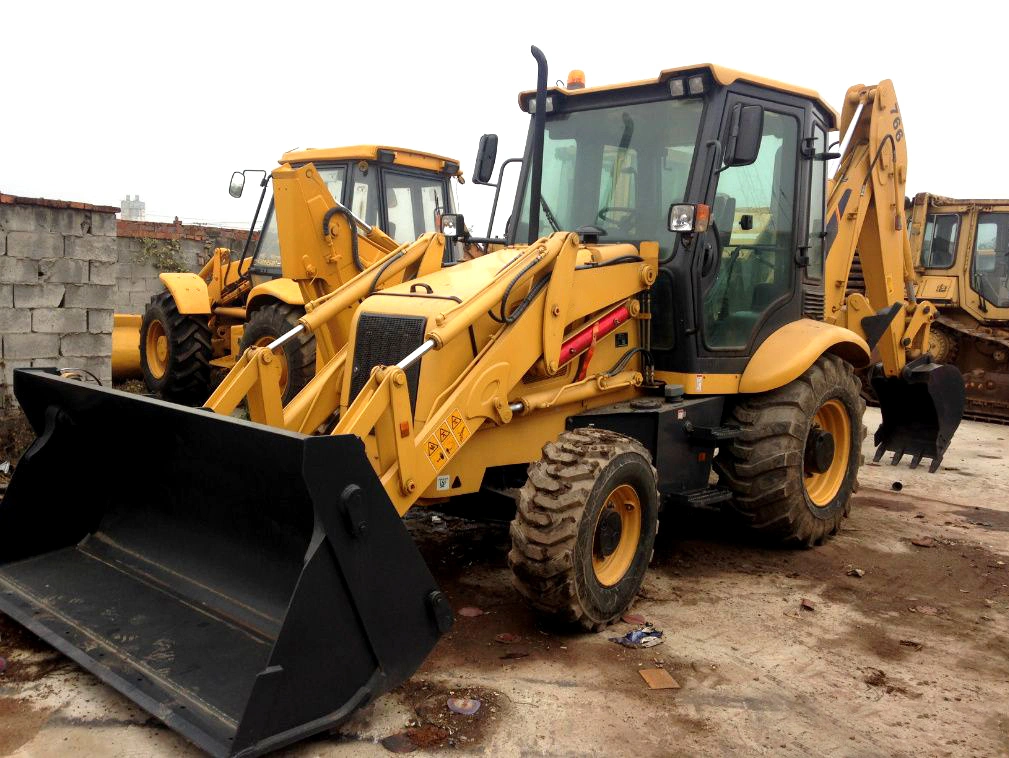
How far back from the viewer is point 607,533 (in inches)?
179

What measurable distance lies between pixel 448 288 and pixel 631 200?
136 cm

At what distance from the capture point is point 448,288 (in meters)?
4.91

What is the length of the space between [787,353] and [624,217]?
1.28m

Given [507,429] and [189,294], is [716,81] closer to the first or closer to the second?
[507,429]

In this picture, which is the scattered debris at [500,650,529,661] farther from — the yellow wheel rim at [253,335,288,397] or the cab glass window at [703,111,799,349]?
the cab glass window at [703,111,799,349]

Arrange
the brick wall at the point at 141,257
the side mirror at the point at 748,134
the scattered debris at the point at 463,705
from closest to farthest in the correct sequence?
the scattered debris at the point at 463,705 → the side mirror at the point at 748,134 → the brick wall at the point at 141,257

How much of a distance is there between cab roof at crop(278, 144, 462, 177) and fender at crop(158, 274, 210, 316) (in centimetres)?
164

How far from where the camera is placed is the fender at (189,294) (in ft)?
32.9

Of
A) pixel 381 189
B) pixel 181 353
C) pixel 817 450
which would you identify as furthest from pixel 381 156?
pixel 817 450

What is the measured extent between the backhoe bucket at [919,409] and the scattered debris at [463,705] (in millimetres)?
5604

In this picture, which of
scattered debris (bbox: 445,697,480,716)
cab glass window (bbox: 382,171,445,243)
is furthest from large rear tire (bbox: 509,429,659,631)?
cab glass window (bbox: 382,171,445,243)

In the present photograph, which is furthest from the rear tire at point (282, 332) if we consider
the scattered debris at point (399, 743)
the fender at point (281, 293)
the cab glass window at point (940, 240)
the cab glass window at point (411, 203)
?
the cab glass window at point (940, 240)

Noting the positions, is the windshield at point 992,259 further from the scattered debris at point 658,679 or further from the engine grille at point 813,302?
the scattered debris at point 658,679

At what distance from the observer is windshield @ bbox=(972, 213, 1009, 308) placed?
42.8 ft
